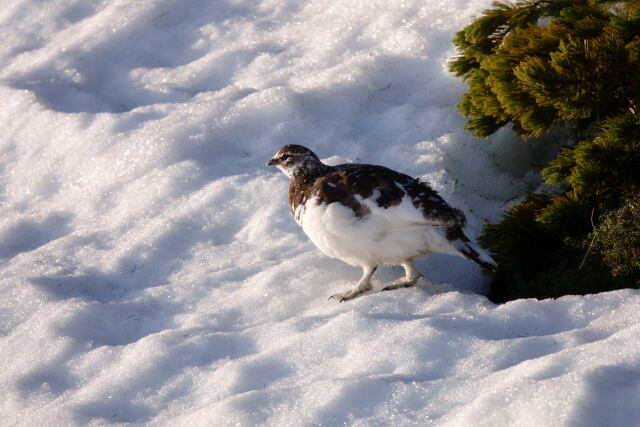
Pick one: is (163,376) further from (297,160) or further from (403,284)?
(297,160)

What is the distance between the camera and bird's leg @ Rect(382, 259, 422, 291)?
4.73 metres

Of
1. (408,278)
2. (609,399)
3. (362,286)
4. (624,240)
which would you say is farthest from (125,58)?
(609,399)

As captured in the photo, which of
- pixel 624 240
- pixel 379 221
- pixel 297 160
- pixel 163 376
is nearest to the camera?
pixel 163 376

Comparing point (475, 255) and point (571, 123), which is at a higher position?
point (571, 123)

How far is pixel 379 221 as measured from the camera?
4.45 metres

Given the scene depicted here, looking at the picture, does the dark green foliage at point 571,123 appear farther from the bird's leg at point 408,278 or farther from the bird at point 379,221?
the bird's leg at point 408,278

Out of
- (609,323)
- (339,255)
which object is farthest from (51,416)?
(609,323)

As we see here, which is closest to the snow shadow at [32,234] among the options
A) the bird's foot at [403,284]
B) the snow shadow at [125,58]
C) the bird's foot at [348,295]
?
the snow shadow at [125,58]

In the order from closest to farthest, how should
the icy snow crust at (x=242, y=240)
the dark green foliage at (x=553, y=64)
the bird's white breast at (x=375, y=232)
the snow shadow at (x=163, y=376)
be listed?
the icy snow crust at (x=242, y=240) → the snow shadow at (x=163, y=376) → the dark green foliage at (x=553, y=64) → the bird's white breast at (x=375, y=232)

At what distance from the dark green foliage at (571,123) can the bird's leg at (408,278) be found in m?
0.45

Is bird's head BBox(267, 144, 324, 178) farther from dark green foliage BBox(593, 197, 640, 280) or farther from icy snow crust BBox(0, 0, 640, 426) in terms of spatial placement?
dark green foliage BBox(593, 197, 640, 280)

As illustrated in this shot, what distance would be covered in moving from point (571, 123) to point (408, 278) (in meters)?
1.44

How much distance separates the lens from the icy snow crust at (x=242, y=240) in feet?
10.8

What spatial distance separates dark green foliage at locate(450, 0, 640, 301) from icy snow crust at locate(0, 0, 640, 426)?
1.53ft
